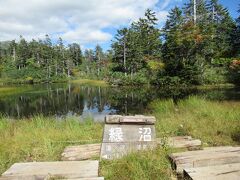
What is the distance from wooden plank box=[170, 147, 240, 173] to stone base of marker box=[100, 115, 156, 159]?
0.83 metres

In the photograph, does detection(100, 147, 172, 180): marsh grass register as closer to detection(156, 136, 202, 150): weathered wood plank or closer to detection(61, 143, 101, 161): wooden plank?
detection(61, 143, 101, 161): wooden plank

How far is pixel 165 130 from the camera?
21.3 feet

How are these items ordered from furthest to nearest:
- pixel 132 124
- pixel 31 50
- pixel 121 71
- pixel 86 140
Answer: pixel 31 50, pixel 121 71, pixel 86 140, pixel 132 124

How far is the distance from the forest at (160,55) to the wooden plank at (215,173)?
56.2 ft

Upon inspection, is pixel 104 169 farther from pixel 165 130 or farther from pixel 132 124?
pixel 165 130

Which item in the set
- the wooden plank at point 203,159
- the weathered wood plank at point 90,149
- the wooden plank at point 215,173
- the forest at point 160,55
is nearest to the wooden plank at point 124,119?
the weathered wood plank at point 90,149

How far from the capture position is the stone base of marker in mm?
4449

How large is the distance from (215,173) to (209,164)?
0.48 m

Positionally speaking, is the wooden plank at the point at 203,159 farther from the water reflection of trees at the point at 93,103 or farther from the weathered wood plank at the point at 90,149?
the water reflection of trees at the point at 93,103

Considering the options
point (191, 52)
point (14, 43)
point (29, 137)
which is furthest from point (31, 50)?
point (29, 137)

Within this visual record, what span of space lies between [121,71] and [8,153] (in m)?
37.8

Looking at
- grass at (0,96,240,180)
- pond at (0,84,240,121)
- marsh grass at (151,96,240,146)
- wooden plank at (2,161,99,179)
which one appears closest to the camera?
wooden plank at (2,161,99,179)

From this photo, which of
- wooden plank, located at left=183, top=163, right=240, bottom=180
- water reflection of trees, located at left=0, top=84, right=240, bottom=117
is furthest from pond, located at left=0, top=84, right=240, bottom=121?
wooden plank, located at left=183, top=163, right=240, bottom=180

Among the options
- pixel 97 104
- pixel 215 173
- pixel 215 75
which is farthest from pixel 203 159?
pixel 215 75
